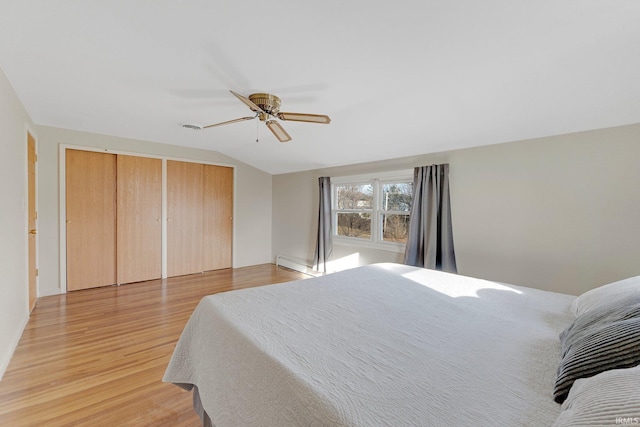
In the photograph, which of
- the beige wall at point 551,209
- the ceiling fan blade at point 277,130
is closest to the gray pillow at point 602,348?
the beige wall at point 551,209

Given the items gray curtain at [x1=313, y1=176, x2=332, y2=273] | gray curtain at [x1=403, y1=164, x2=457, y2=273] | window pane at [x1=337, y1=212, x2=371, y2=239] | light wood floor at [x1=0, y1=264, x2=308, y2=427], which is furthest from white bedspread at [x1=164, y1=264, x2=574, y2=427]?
gray curtain at [x1=313, y1=176, x2=332, y2=273]

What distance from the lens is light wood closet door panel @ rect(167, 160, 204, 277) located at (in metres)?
4.56

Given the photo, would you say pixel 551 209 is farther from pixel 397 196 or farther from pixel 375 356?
pixel 375 356

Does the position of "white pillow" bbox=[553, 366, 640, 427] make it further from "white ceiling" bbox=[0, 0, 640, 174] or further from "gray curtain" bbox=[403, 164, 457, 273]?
"gray curtain" bbox=[403, 164, 457, 273]

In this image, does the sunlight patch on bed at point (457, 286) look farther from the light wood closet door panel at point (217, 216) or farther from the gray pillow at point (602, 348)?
the light wood closet door panel at point (217, 216)


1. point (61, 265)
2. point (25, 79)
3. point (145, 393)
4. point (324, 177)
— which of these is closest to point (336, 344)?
point (145, 393)

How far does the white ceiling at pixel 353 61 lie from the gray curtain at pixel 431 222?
42 centimetres

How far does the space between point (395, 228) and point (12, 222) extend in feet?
13.0

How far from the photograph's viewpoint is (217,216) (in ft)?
16.7

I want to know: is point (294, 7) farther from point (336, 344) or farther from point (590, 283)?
point (590, 283)

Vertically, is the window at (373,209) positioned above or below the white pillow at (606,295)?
above

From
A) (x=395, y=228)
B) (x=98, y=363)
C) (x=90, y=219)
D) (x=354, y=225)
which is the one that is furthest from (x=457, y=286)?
(x=90, y=219)

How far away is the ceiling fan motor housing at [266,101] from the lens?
Result: 7.31 ft

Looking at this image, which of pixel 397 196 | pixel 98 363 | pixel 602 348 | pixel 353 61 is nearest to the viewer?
pixel 602 348
